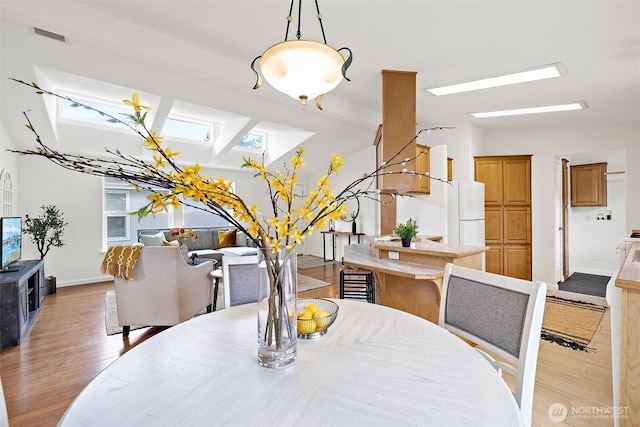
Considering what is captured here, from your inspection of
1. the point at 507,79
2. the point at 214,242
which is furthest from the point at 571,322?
the point at 214,242

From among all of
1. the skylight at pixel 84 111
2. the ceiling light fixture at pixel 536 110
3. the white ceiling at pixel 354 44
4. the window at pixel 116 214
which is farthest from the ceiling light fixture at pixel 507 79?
the window at pixel 116 214

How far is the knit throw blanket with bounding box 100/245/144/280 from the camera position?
9.09 ft

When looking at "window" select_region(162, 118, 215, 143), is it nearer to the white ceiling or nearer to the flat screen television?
the white ceiling

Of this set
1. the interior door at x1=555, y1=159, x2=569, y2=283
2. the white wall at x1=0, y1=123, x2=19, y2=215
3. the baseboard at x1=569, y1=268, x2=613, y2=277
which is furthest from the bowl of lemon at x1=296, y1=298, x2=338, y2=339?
the baseboard at x1=569, y1=268, x2=613, y2=277

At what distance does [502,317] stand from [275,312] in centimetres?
85

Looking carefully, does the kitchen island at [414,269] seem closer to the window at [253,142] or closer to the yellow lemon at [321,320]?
the yellow lemon at [321,320]

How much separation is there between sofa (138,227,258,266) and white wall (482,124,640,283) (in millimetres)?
4748

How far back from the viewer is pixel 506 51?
9.07ft

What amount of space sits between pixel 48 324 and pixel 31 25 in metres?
2.83

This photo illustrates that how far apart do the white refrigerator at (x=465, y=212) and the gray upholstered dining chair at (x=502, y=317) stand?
3118 mm

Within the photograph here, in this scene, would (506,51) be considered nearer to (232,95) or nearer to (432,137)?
(432,137)

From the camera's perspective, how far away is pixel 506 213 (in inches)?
195

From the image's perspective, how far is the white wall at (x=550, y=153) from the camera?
173 inches

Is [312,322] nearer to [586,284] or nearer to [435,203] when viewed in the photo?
[435,203]
